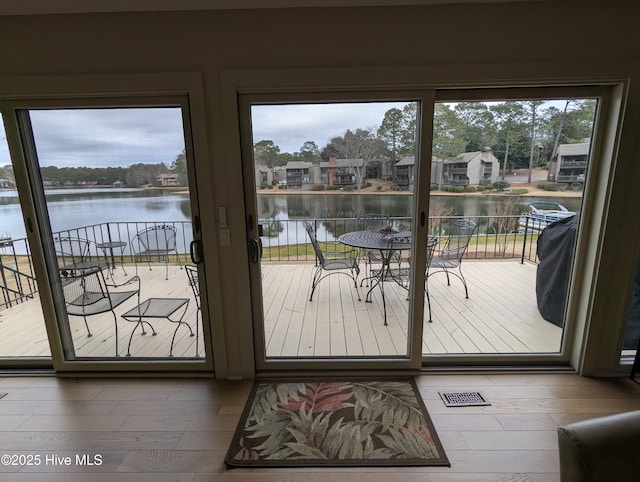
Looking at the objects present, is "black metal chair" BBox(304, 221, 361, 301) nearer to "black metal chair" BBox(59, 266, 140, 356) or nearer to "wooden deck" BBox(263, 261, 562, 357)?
"wooden deck" BBox(263, 261, 562, 357)

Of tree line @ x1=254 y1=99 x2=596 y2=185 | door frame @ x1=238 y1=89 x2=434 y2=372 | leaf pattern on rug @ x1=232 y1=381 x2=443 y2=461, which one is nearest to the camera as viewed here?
leaf pattern on rug @ x1=232 y1=381 x2=443 y2=461

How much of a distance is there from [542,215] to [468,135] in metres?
0.94

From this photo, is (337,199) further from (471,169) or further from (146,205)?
(146,205)

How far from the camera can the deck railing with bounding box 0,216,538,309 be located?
218 centimetres

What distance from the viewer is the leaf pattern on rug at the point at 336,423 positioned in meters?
1.60

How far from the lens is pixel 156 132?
204cm

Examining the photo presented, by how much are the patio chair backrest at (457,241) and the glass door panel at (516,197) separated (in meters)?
0.04

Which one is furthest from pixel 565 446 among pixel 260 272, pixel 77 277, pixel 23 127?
pixel 23 127

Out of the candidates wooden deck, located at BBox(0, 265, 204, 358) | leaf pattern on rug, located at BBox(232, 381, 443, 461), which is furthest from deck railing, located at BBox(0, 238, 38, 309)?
leaf pattern on rug, located at BBox(232, 381, 443, 461)

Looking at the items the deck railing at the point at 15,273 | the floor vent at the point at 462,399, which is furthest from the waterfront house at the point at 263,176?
the floor vent at the point at 462,399

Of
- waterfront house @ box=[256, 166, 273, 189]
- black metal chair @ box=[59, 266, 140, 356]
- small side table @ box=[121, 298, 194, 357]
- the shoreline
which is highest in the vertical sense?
waterfront house @ box=[256, 166, 273, 189]

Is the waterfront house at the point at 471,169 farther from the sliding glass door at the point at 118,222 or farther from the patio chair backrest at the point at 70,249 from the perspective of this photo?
the patio chair backrest at the point at 70,249

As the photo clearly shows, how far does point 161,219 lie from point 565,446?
7.80ft

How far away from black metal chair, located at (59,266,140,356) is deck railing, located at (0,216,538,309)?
6.6 inches
